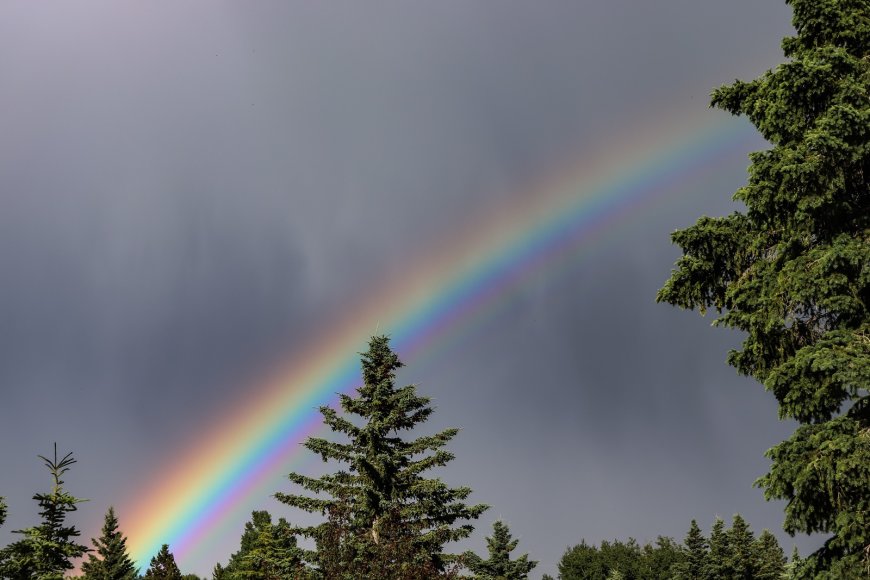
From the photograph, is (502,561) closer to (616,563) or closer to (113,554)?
(113,554)

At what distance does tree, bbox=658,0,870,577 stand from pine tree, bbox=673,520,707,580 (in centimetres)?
6564

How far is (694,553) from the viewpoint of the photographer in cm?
7062

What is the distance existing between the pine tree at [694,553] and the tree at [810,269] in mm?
65636

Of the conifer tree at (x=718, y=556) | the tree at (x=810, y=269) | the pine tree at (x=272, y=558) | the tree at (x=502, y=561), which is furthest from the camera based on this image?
the conifer tree at (x=718, y=556)

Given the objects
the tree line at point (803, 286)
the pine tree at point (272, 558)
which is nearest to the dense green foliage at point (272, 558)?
the pine tree at point (272, 558)

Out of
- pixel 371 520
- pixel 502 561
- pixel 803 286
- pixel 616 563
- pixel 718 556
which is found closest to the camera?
pixel 803 286

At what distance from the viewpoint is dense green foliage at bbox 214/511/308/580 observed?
1933 cm

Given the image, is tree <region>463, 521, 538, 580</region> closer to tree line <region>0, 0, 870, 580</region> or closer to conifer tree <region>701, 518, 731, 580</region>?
conifer tree <region>701, 518, 731, 580</region>

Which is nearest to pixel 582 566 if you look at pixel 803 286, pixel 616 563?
pixel 616 563

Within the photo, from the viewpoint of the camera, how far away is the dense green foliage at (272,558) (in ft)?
63.4

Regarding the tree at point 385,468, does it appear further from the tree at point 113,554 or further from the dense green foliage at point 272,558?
the tree at point 113,554

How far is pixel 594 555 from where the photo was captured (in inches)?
4958

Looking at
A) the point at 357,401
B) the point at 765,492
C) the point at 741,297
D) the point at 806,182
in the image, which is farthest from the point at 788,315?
the point at 357,401

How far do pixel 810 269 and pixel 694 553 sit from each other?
68113mm
